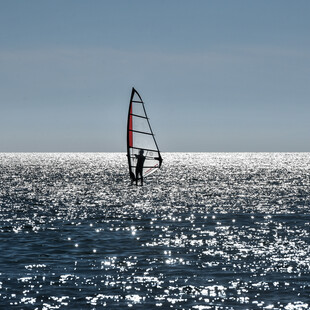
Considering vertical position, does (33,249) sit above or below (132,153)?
below

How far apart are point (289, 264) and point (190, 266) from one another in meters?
4.59

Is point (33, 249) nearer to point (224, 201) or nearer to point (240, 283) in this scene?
point (240, 283)

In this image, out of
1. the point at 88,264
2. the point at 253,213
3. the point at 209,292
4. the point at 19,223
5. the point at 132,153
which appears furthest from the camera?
the point at 132,153

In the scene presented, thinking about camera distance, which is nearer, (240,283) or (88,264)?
(240,283)

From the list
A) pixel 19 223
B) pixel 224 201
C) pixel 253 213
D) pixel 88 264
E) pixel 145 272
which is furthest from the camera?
pixel 224 201

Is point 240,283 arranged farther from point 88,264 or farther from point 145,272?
point 88,264

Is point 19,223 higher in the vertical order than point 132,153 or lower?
lower

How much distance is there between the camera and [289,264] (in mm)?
23438

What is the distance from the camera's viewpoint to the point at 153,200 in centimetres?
5756

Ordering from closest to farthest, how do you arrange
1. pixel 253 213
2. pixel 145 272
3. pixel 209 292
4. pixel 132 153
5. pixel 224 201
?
pixel 209 292 → pixel 145 272 → pixel 253 213 → pixel 132 153 → pixel 224 201

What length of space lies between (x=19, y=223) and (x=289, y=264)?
2150 cm

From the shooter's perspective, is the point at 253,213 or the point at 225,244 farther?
the point at 253,213

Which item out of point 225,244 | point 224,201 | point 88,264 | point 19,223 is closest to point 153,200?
point 224,201

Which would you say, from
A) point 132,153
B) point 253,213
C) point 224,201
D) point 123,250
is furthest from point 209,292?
point 224,201
